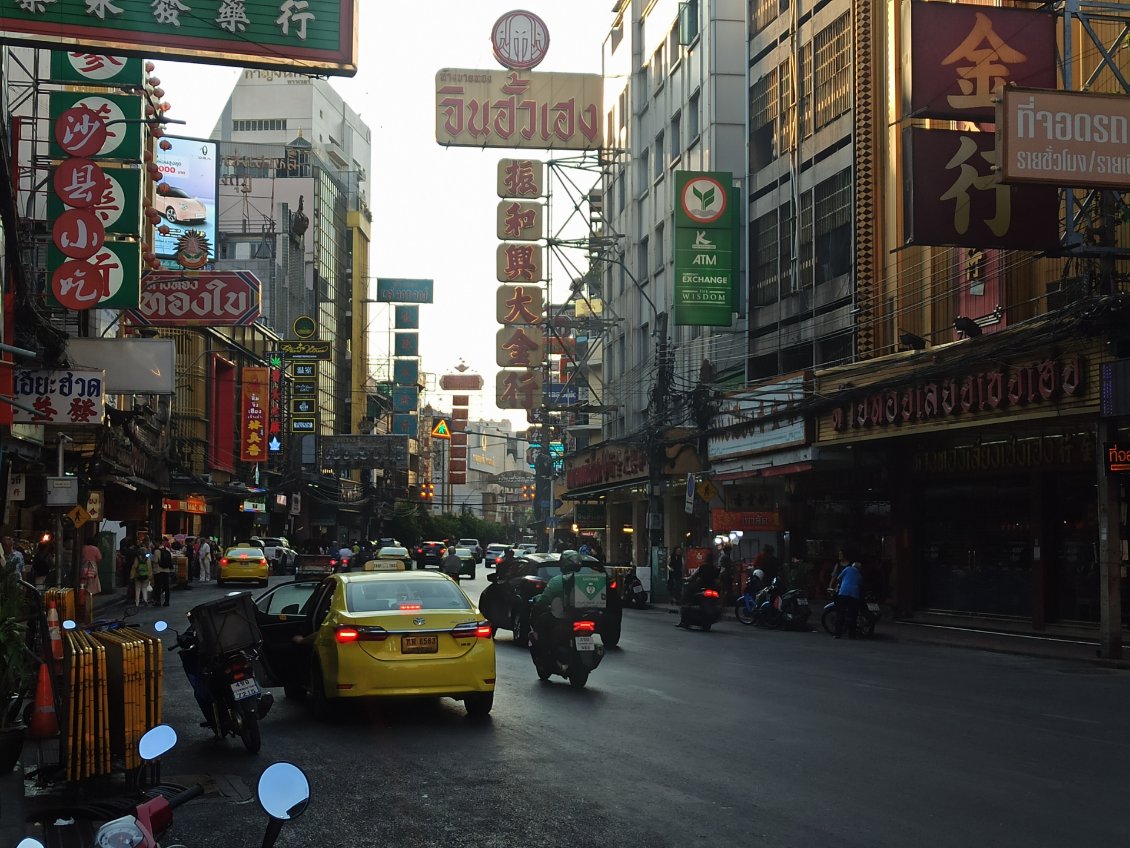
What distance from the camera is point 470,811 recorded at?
335 inches

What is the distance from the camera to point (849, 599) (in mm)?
26422

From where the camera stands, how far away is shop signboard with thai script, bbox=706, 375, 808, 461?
33.6m

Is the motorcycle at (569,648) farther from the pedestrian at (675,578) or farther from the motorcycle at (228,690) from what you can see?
the pedestrian at (675,578)

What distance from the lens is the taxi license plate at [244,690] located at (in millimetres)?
10781

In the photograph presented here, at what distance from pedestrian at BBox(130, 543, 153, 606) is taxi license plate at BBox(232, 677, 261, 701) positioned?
2413 centimetres

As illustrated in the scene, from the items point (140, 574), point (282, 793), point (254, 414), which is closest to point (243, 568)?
point (140, 574)

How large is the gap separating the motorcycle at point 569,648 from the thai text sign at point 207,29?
23.0 feet

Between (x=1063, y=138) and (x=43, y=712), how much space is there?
14597mm

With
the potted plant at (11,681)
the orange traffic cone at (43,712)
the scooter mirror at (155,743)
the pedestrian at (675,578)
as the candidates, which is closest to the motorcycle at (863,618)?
the pedestrian at (675,578)

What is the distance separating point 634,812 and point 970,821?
6.86ft

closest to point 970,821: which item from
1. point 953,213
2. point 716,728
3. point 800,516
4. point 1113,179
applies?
point 716,728

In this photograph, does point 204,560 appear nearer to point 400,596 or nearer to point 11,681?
point 400,596

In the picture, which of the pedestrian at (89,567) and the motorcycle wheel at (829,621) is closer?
the motorcycle wheel at (829,621)

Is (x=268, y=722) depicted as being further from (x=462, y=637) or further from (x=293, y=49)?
(x=293, y=49)
